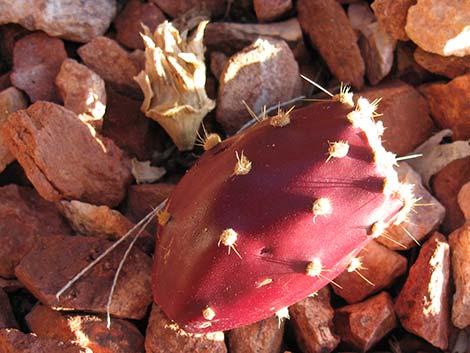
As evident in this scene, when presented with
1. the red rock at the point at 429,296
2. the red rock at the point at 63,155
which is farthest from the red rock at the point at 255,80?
the red rock at the point at 429,296

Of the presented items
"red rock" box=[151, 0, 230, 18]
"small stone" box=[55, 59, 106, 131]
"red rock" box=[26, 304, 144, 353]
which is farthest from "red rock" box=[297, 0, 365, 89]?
"red rock" box=[26, 304, 144, 353]

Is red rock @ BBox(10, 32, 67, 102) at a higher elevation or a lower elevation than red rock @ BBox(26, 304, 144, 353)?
higher

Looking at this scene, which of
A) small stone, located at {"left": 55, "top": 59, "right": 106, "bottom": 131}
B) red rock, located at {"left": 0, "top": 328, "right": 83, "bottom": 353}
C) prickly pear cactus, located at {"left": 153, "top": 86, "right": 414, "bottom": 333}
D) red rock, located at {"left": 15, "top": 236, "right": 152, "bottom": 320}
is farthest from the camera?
small stone, located at {"left": 55, "top": 59, "right": 106, "bottom": 131}

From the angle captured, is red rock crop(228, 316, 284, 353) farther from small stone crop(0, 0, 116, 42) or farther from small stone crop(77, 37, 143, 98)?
small stone crop(0, 0, 116, 42)

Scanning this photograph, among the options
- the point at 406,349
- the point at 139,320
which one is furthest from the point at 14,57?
the point at 406,349

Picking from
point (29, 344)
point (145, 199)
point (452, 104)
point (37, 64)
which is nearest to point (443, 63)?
point (452, 104)

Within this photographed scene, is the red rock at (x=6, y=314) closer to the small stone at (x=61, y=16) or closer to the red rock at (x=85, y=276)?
the red rock at (x=85, y=276)

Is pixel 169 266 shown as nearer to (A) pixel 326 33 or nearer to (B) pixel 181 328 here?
(B) pixel 181 328
